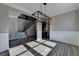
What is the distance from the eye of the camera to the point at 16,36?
2186 mm

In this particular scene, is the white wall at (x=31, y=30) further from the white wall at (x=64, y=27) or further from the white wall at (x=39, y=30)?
the white wall at (x=64, y=27)

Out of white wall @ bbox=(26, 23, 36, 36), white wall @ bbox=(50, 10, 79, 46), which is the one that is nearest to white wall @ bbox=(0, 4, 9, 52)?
white wall @ bbox=(26, 23, 36, 36)

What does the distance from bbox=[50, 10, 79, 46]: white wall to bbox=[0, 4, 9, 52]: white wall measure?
1183mm

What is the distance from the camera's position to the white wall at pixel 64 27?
2211 millimetres

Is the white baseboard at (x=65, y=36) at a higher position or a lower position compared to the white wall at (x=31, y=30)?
lower

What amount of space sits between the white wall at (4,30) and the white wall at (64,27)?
46.6 inches

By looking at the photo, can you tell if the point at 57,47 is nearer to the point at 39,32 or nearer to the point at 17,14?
the point at 39,32

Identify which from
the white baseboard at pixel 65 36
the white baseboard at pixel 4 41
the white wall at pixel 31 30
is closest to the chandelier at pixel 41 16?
the white wall at pixel 31 30

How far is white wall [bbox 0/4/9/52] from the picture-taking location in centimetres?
185

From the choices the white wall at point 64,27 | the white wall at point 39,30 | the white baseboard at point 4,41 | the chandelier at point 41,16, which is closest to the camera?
the white baseboard at point 4,41

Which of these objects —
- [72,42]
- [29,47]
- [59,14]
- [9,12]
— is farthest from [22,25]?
[72,42]

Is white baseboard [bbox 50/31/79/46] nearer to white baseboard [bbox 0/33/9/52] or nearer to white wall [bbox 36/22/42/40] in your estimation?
white wall [bbox 36/22/42/40]

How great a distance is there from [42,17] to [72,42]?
3.43ft

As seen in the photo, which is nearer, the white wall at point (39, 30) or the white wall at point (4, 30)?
the white wall at point (4, 30)
